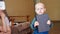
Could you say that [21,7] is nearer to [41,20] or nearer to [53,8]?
[53,8]

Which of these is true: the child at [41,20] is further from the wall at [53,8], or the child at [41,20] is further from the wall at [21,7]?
the wall at [53,8]

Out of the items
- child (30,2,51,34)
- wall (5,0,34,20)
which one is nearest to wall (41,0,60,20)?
wall (5,0,34,20)

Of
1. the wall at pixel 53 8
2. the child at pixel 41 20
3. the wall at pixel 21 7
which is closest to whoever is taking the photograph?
the child at pixel 41 20

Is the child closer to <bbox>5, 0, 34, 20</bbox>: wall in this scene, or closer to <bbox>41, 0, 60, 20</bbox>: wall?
<bbox>5, 0, 34, 20</bbox>: wall

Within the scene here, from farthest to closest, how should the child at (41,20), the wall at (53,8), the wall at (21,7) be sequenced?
the wall at (53,8) → the wall at (21,7) → the child at (41,20)

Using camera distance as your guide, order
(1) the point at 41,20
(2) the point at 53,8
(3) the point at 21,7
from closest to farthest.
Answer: (1) the point at 41,20 → (3) the point at 21,7 → (2) the point at 53,8

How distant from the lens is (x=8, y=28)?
229cm

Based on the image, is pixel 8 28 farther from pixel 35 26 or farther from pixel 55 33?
pixel 55 33

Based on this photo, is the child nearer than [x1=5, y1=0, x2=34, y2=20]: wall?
Yes

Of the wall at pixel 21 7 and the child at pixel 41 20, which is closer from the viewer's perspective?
the child at pixel 41 20

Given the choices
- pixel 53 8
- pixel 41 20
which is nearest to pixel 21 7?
pixel 53 8

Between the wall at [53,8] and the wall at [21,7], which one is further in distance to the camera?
the wall at [53,8]

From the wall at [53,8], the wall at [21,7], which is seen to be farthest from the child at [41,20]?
the wall at [53,8]

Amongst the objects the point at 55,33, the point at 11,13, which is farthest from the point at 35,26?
the point at 11,13
